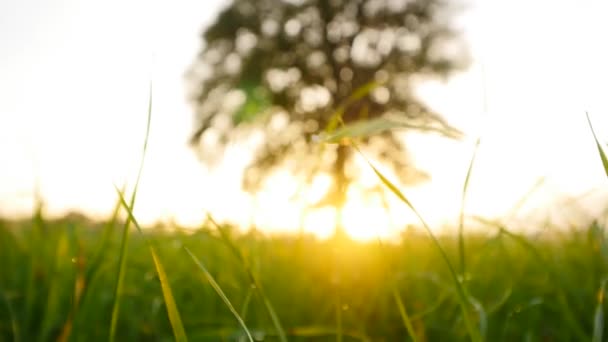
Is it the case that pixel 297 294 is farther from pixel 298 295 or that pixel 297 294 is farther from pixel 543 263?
pixel 543 263

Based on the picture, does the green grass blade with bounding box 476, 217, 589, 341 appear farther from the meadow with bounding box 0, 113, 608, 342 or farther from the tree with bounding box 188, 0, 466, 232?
the tree with bounding box 188, 0, 466, 232

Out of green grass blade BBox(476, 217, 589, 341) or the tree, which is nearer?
green grass blade BBox(476, 217, 589, 341)

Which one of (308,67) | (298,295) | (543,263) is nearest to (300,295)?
(298,295)

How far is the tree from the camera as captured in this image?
53.3ft

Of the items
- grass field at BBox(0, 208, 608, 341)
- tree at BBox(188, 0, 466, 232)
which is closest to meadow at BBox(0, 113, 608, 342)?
grass field at BBox(0, 208, 608, 341)

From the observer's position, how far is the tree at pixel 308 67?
639 inches

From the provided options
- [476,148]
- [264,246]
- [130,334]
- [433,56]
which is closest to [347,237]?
[264,246]

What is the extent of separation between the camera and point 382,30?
17406 millimetres

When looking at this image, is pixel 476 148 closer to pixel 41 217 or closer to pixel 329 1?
pixel 41 217

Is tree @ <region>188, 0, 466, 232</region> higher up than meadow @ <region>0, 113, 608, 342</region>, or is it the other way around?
tree @ <region>188, 0, 466, 232</region>

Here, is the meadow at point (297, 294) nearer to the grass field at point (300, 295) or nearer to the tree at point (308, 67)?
the grass field at point (300, 295)

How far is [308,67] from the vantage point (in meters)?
16.9

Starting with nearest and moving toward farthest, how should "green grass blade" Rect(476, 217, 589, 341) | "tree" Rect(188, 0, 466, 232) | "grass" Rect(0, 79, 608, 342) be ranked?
"green grass blade" Rect(476, 217, 589, 341) < "grass" Rect(0, 79, 608, 342) < "tree" Rect(188, 0, 466, 232)

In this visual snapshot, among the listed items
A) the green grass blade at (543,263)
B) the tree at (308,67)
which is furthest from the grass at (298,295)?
the tree at (308,67)
